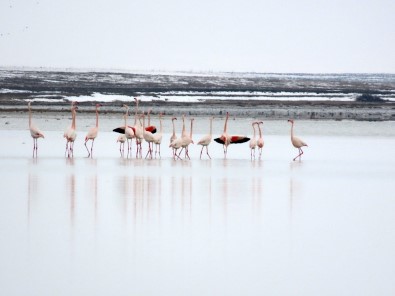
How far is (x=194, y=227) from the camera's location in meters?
9.14

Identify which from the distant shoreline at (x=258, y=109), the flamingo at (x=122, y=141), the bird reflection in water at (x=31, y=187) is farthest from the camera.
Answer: the distant shoreline at (x=258, y=109)

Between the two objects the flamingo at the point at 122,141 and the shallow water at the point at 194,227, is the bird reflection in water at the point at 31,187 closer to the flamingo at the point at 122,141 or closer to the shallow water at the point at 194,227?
the shallow water at the point at 194,227

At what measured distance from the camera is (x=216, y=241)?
851 cm

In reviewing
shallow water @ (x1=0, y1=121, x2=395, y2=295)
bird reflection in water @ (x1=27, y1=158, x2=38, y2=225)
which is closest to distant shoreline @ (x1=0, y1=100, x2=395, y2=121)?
shallow water @ (x1=0, y1=121, x2=395, y2=295)

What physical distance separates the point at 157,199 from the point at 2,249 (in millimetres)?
3299

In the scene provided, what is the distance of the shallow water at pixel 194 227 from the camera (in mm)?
7109

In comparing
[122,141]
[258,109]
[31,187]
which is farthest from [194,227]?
[258,109]

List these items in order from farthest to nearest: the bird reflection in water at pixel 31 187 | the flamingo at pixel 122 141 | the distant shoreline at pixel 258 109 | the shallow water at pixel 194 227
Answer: the distant shoreline at pixel 258 109
the flamingo at pixel 122 141
the bird reflection in water at pixel 31 187
the shallow water at pixel 194 227

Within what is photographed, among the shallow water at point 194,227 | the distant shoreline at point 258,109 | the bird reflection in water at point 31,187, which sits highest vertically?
the distant shoreline at point 258,109

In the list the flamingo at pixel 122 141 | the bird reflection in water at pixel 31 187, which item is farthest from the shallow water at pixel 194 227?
the flamingo at pixel 122 141

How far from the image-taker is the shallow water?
23.3ft

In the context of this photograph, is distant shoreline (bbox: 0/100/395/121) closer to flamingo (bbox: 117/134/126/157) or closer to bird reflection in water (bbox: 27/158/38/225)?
flamingo (bbox: 117/134/126/157)

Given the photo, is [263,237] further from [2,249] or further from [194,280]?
[2,249]

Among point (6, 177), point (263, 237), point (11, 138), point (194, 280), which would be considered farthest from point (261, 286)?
point (11, 138)
